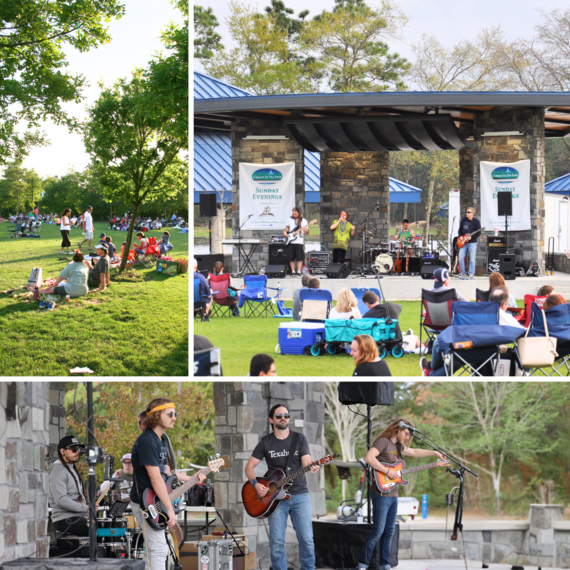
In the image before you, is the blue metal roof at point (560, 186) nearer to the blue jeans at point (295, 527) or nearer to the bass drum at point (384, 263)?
the bass drum at point (384, 263)

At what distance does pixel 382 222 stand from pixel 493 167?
10.5 feet

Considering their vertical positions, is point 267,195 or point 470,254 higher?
point 267,195

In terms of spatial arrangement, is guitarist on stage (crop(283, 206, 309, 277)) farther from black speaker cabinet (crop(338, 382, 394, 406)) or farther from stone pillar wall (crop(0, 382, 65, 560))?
stone pillar wall (crop(0, 382, 65, 560))

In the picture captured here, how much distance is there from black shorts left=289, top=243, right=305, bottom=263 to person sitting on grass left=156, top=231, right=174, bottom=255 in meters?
3.37

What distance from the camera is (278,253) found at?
1086 centimetres

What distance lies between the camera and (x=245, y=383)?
7.23 meters

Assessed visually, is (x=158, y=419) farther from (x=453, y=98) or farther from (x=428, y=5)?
(x=428, y=5)

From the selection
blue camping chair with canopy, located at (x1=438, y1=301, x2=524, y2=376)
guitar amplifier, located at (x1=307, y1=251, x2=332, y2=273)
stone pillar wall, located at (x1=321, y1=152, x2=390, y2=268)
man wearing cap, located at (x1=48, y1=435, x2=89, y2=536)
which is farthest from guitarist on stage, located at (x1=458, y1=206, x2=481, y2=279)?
man wearing cap, located at (x1=48, y1=435, x2=89, y2=536)

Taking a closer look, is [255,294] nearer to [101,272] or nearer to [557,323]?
[101,272]

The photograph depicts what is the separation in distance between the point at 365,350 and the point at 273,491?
4.48 feet

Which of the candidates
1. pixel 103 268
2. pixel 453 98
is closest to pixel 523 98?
pixel 453 98

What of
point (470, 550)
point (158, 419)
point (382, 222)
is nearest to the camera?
point (158, 419)

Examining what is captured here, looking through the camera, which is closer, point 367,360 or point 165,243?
point 367,360

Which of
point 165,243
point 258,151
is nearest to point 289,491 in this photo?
point 165,243
